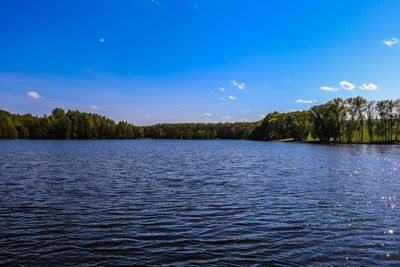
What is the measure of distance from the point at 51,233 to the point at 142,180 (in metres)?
20.8

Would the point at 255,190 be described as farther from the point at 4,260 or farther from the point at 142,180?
the point at 4,260

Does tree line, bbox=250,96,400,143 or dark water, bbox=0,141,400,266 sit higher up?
tree line, bbox=250,96,400,143

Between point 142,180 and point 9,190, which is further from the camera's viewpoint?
point 142,180

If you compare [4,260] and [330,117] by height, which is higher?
[330,117]

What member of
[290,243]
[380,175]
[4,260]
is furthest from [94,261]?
[380,175]

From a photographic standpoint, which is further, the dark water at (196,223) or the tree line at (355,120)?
the tree line at (355,120)

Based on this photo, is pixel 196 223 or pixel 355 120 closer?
pixel 196 223

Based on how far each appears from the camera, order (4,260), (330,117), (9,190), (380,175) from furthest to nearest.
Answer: (330,117) → (380,175) → (9,190) → (4,260)

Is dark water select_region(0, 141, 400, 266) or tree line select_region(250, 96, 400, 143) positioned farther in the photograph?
tree line select_region(250, 96, 400, 143)

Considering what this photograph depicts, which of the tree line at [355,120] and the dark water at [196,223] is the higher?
the tree line at [355,120]

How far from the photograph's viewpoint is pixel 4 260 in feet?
48.7

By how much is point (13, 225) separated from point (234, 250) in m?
13.4

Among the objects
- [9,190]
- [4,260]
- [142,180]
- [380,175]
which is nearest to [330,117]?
[380,175]

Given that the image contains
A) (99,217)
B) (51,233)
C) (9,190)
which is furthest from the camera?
(9,190)
